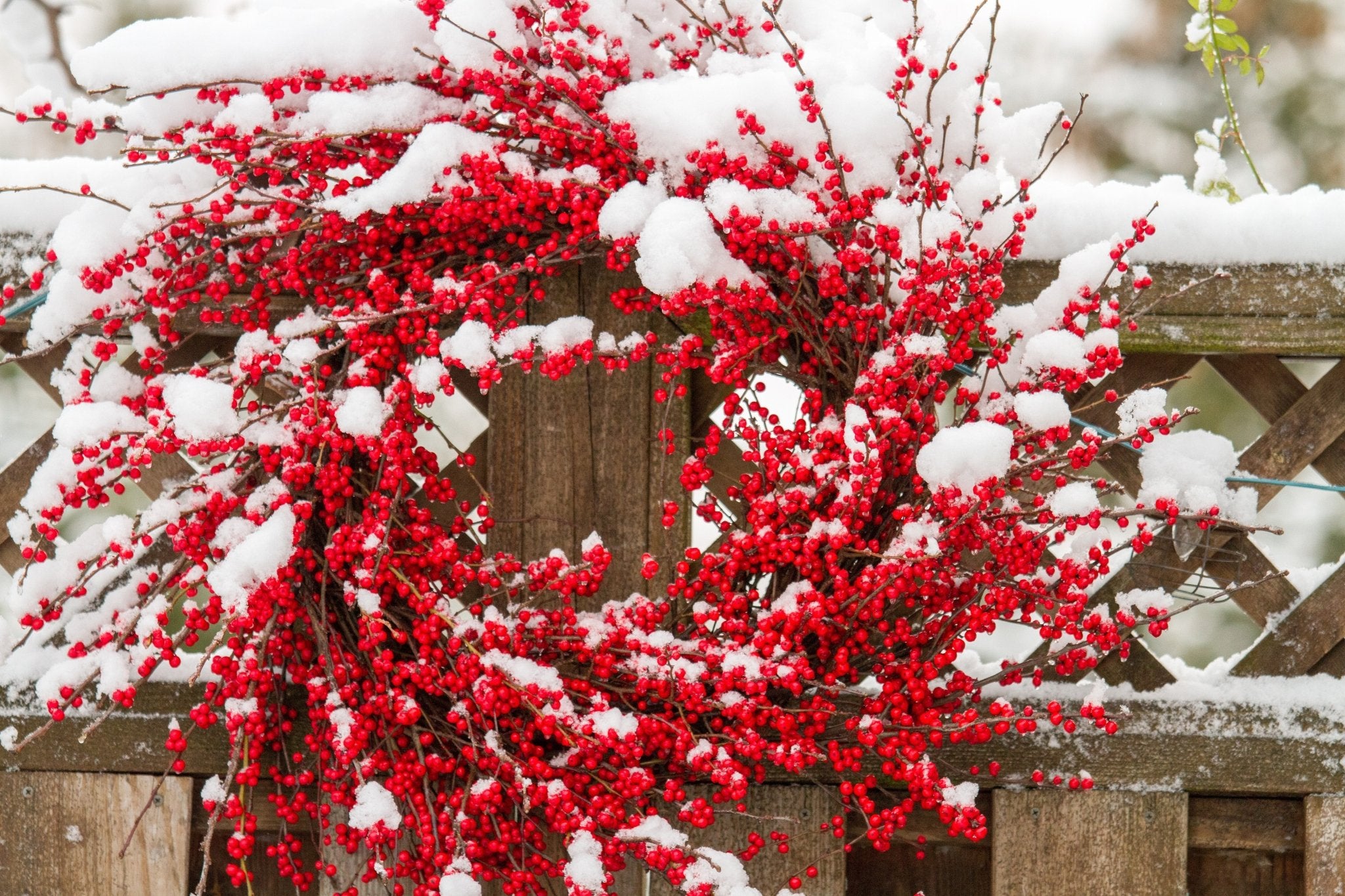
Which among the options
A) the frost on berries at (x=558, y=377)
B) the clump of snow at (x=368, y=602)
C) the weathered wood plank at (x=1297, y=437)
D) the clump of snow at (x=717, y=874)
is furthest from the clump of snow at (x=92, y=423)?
the weathered wood plank at (x=1297, y=437)

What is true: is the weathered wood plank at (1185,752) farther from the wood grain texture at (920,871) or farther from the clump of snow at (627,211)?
the clump of snow at (627,211)

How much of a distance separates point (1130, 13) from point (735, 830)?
5.23 metres

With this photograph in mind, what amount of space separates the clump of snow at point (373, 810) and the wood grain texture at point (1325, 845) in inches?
58.8

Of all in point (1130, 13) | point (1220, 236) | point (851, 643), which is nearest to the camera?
point (851, 643)

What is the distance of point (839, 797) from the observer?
1952 mm

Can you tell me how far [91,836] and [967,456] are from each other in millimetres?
1661

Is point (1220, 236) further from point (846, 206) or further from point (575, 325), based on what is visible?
point (575, 325)

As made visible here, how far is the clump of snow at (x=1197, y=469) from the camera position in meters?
1.89

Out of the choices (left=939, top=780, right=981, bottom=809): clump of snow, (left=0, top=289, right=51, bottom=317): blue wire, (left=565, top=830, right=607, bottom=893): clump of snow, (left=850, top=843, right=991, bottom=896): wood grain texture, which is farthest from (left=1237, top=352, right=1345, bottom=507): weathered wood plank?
(left=0, top=289, right=51, bottom=317): blue wire

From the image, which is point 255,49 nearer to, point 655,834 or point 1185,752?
point 655,834

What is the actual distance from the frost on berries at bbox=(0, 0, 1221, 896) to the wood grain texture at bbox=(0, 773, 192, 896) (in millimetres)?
254

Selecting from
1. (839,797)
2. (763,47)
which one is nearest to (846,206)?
(763,47)

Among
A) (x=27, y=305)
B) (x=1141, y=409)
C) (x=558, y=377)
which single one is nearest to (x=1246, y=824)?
(x=1141, y=409)

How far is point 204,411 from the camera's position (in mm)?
1679
